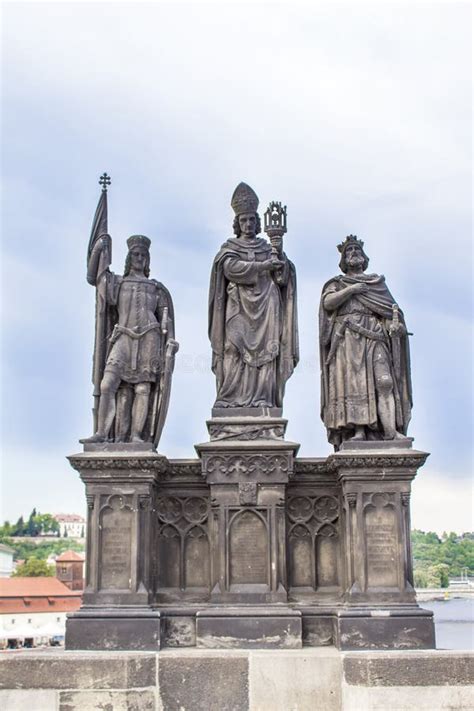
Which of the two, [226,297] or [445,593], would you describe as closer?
[226,297]

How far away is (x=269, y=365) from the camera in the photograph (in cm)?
1306

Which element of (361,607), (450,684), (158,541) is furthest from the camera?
(158,541)

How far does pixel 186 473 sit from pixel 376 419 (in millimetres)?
2761

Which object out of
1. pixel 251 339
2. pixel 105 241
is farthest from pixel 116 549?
pixel 105 241

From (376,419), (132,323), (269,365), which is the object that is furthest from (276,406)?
(132,323)

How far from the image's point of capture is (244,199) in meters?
13.8

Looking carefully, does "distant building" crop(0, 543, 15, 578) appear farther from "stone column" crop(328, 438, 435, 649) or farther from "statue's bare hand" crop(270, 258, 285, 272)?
"stone column" crop(328, 438, 435, 649)

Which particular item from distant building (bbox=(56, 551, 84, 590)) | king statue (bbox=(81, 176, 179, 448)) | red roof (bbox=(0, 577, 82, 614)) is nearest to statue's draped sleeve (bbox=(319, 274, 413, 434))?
king statue (bbox=(81, 176, 179, 448))

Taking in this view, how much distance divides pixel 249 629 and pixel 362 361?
4007mm

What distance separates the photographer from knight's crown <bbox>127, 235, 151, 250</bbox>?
13.7 metres

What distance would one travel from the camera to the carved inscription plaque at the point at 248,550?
12.0m

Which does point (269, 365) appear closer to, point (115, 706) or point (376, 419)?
point (376, 419)

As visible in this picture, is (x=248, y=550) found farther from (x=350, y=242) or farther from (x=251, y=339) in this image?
(x=350, y=242)

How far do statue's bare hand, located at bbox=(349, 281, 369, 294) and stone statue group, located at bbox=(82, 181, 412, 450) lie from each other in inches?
0.6
